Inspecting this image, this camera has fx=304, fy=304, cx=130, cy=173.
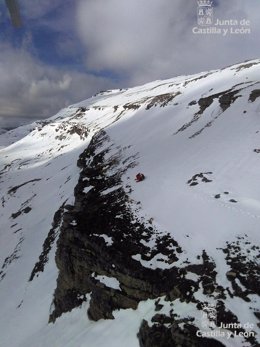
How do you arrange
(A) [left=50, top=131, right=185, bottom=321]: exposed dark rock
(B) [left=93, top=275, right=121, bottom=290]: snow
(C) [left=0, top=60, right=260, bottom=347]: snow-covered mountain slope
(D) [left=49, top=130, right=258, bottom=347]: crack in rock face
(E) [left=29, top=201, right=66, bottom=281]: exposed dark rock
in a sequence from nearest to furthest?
(D) [left=49, top=130, right=258, bottom=347]: crack in rock face, (C) [left=0, top=60, right=260, bottom=347]: snow-covered mountain slope, (A) [left=50, top=131, right=185, bottom=321]: exposed dark rock, (B) [left=93, top=275, right=121, bottom=290]: snow, (E) [left=29, top=201, right=66, bottom=281]: exposed dark rock

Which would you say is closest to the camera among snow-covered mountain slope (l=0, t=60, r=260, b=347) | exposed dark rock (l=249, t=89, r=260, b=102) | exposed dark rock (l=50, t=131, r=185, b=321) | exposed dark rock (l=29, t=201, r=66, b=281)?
snow-covered mountain slope (l=0, t=60, r=260, b=347)

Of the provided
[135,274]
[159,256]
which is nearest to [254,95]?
[159,256]

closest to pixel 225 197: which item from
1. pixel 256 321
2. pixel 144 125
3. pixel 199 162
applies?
pixel 199 162

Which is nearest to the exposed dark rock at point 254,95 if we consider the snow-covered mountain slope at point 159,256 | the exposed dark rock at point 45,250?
the snow-covered mountain slope at point 159,256

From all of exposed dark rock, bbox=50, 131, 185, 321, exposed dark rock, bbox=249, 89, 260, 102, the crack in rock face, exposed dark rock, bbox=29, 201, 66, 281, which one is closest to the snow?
the crack in rock face

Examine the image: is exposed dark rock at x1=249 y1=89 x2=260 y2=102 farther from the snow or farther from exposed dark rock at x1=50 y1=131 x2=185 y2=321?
the snow

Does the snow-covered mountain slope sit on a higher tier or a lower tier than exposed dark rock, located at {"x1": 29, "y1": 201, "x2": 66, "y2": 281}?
higher

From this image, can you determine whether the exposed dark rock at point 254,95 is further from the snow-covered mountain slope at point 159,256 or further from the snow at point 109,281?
the snow at point 109,281

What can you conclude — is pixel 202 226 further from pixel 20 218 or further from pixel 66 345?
pixel 20 218

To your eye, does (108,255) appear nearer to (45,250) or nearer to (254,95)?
(45,250)
